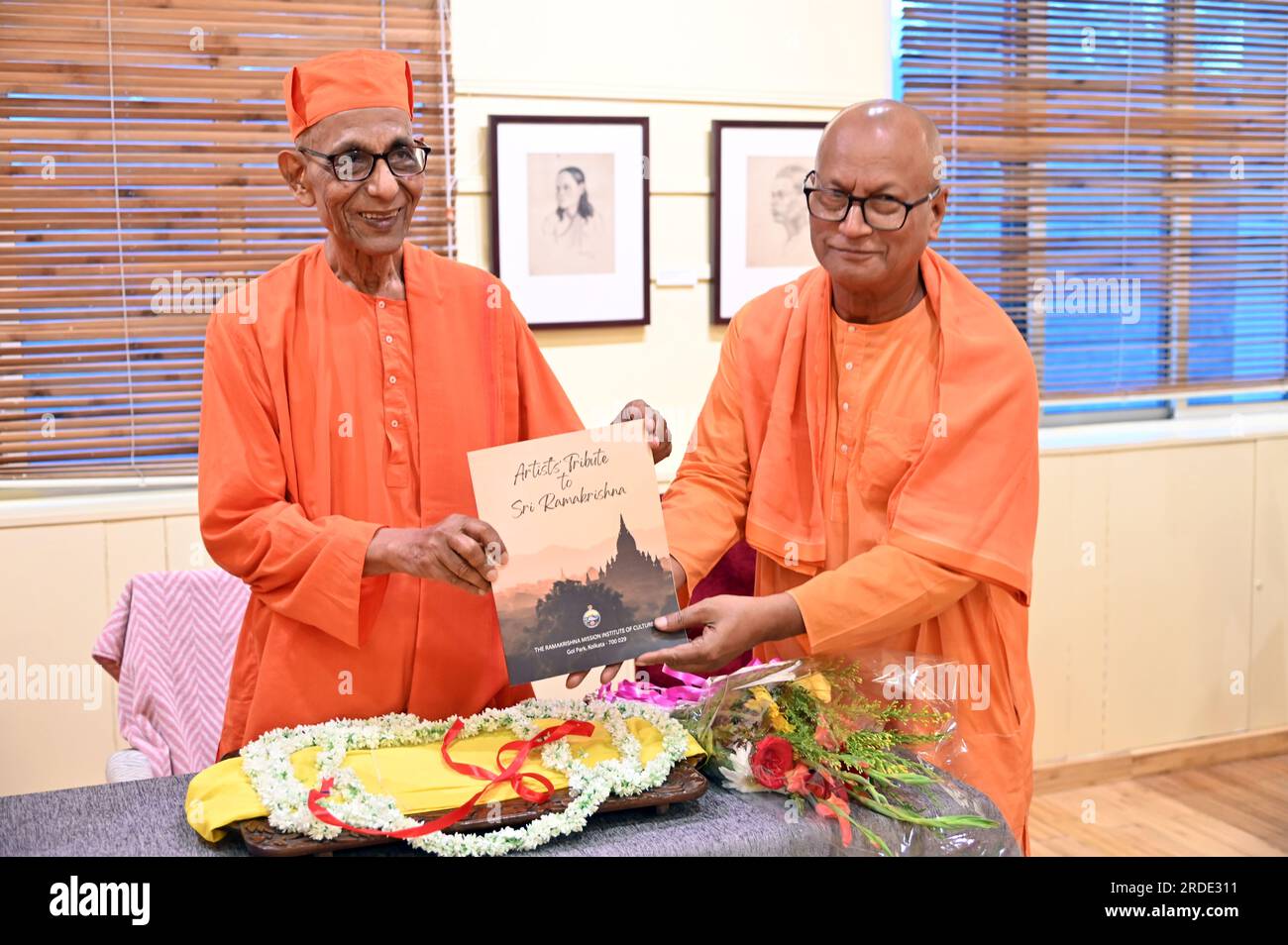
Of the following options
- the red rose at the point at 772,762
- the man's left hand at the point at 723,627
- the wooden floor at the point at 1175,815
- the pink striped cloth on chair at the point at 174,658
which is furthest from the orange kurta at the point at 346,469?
the wooden floor at the point at 1175,815

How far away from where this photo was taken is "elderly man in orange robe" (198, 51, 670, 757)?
201 centimetres

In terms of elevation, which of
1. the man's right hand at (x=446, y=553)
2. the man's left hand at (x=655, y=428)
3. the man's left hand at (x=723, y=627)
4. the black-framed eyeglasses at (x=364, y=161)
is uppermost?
the black-framed eyeglasses at (x=364, y=161)

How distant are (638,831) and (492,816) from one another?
0.20 m

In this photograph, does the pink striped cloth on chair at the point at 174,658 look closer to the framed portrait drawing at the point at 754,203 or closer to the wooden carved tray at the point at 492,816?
the wooden carved tray at the point at 492,816

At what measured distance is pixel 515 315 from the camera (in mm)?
2322

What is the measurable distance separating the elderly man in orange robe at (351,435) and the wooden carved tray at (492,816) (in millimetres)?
407

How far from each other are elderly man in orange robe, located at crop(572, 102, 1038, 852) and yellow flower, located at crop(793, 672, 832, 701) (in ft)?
0.30

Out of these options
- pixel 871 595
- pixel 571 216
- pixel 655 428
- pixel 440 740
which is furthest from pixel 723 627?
pixel 571 216

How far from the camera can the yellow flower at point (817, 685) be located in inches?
77.2

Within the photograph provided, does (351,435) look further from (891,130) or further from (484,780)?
(891,130)

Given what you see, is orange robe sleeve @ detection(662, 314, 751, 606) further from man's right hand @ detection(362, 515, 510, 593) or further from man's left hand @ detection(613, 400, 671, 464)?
man's right hand @ detection(362, 515, 510, 593)

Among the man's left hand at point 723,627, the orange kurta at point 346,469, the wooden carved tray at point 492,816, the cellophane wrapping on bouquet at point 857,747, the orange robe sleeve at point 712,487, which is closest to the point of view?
the wooden carved tray at point 492,816

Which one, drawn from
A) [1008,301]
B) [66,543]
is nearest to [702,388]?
[1008,301]

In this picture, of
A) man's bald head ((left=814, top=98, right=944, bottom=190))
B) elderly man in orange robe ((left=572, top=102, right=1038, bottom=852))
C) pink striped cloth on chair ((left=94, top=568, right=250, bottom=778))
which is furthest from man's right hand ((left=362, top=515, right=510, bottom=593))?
pink striped cloth on chair ((left=94, top=568, right=250, bottom=778))
